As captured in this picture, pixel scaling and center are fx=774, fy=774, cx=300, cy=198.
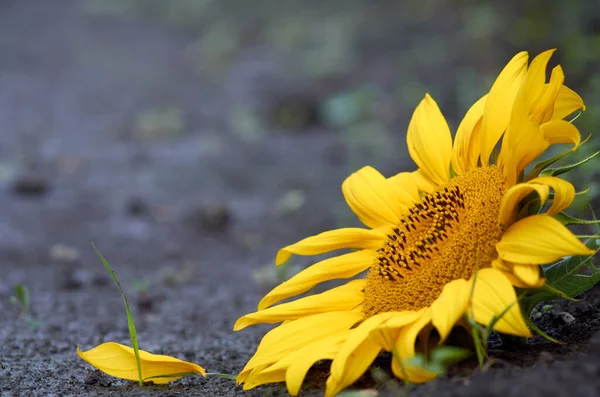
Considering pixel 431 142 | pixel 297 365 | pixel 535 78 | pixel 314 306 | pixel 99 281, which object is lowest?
pixel 297 365

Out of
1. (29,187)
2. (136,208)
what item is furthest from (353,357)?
(29,187)

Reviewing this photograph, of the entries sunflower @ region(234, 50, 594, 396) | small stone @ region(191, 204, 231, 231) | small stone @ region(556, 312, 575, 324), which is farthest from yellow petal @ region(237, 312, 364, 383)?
small stone @ region(191, 204, 231, 231)

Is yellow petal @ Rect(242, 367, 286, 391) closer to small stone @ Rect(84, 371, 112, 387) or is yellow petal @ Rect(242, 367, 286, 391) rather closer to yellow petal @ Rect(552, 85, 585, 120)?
small stone @ Rect(84, 371, 112, 387)

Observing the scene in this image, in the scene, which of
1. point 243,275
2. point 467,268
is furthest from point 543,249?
point 243,275

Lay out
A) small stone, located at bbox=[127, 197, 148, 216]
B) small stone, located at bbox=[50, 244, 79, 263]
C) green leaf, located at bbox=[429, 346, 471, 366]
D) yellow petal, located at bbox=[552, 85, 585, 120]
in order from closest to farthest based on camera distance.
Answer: green leaf, located at bbox=[429, 346, 471, 366] → yellow petal, located at bbox=[552, 85, 585, 120] → small stone, located at bbox=[50, 244, 79, 263] → small stone, located at bbox=[127, 197, 148, 216]

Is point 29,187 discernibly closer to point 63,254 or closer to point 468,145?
point 63,254

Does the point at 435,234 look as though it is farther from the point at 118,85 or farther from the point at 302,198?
the point at 118,85

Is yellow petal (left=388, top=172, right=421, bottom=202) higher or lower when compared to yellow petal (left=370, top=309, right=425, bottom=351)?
higher
